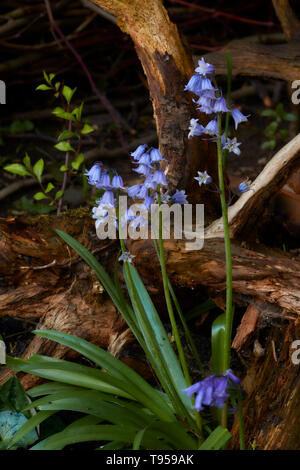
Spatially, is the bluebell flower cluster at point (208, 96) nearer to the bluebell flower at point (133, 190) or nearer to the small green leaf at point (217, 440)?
the bluebell flower at point (133, 190)

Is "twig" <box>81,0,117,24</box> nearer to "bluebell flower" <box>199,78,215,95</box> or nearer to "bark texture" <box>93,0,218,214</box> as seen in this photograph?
"bark texture" <box>93,0,218,214</box>

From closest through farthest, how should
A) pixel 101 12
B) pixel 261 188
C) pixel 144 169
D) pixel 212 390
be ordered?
pixel 212 390 → pixel 144 169 → pixel 261 188 → pixel 101 12

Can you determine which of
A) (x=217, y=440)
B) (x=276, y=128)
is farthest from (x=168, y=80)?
(x=276, y=128)

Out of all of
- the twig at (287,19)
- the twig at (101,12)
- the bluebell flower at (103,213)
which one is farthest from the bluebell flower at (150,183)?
the twig at (101,12)

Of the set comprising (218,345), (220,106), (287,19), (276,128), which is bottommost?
(218,345)

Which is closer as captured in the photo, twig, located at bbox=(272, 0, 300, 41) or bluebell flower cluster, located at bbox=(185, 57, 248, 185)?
bluebell flower cluster, located at bbox=(185, 57, 248, 185)

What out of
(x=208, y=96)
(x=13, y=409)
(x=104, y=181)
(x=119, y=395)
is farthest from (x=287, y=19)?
(x=13, y=409)

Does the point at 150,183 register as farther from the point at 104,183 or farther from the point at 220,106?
the point at 220,106

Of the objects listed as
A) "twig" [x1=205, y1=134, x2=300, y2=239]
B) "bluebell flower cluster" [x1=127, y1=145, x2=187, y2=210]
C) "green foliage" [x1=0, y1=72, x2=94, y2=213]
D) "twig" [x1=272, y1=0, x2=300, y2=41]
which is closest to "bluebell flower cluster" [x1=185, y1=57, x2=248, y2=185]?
"bluebell flower cluster" [x1=127, y1=145, x2=187, y2=210]

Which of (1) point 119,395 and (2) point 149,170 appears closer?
(2) point 149,170

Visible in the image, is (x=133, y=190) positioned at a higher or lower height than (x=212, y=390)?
higher

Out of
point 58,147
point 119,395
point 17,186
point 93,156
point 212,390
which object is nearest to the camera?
point 212,390
